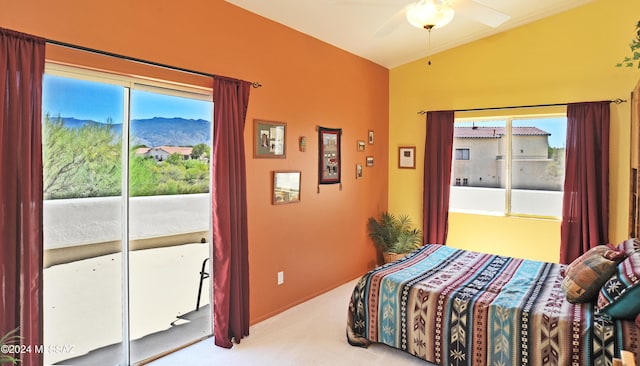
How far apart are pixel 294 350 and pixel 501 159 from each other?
11.0 ft

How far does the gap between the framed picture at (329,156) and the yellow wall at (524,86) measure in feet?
4.08

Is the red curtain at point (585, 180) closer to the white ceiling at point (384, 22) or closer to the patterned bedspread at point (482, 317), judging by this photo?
the patterned bedspread at point (482, 317)

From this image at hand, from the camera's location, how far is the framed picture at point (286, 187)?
3555 mm

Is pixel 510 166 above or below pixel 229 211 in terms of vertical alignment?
above

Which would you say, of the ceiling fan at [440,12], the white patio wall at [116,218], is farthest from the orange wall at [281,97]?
the ceiling fan at [440,12]

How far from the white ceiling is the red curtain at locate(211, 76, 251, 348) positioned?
84 centimetres

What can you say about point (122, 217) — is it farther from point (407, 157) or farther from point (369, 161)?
point (407, 157)

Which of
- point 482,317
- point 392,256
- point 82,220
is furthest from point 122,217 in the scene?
point 392,256

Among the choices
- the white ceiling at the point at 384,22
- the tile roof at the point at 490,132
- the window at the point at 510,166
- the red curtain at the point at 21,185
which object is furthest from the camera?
the tile roof at the point at 490,132

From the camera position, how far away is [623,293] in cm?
209

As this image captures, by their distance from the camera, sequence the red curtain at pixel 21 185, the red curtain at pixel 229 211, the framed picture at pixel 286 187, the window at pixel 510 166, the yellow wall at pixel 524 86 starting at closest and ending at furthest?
1. the red curtain at pixel 21 185
2. the red curtain at pixel 229 211
3. the framed picture at pixel 286 187
4. the yellow wall at pixel 524 86
5. the window at pixel 510 166

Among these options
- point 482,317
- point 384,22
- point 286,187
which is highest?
point 384,22

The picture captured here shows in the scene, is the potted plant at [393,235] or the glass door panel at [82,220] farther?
the potted plant at [393,235]

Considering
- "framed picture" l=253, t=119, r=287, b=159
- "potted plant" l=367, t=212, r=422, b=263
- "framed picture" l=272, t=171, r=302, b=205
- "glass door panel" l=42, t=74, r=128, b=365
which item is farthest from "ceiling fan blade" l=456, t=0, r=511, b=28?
"potted plant" l=367, t=212, r=422, b=263
